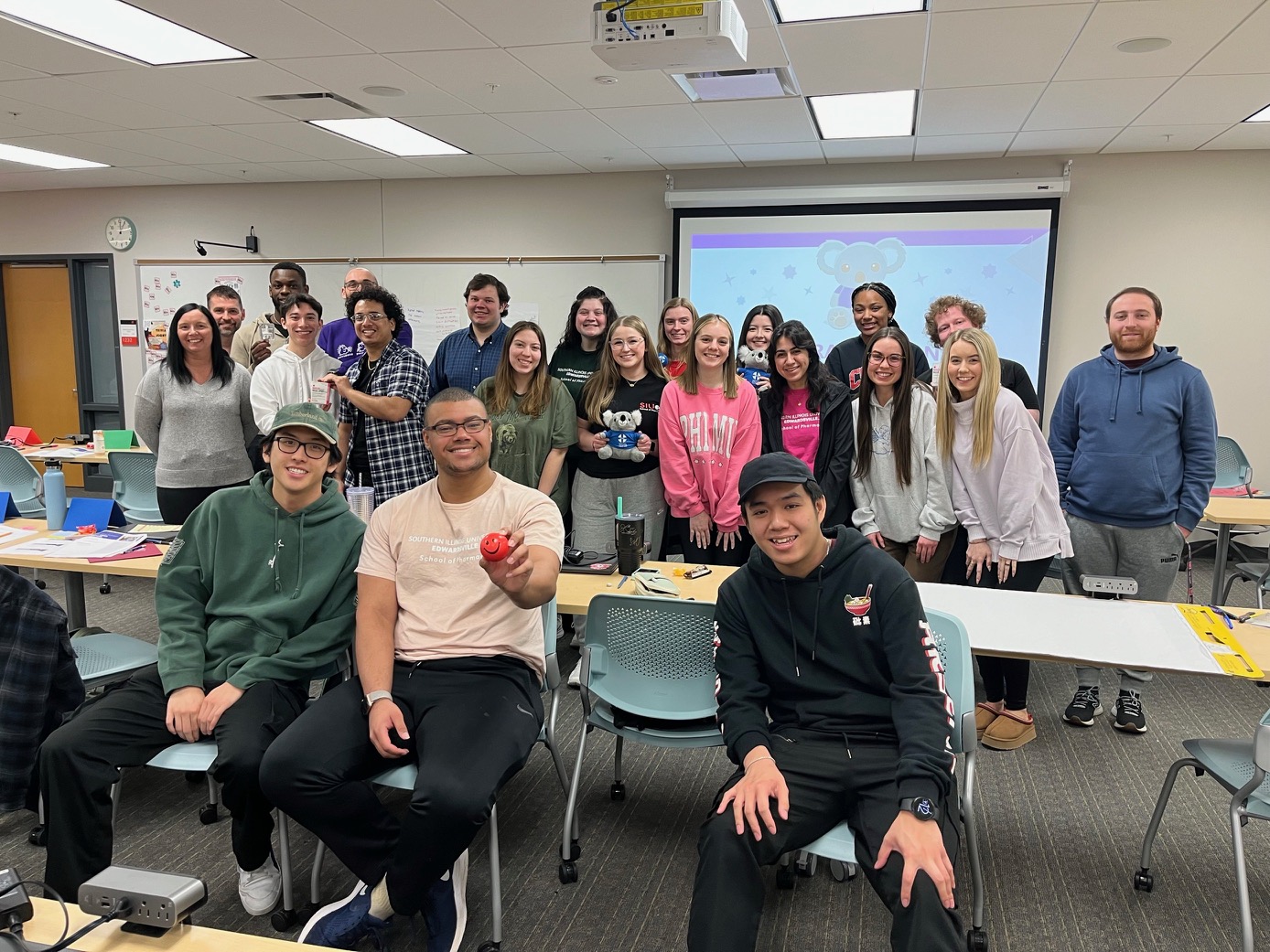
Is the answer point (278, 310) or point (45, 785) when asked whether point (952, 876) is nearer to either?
point (45, 785)

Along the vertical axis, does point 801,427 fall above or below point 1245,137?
below

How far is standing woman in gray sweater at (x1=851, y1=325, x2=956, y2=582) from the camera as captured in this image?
3053 millimetres

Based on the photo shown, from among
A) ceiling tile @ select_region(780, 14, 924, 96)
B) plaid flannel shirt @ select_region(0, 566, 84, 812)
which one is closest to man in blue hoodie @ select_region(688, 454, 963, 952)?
plaid flannel shirt @ select_region(0, 566, 84, 812)

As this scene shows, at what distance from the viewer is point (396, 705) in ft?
6.90

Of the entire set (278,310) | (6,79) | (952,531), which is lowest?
(952,531)

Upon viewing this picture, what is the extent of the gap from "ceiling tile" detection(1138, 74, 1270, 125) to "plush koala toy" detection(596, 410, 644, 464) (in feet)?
11.0

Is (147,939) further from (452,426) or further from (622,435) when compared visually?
(622,435)

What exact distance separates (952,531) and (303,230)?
6566mm

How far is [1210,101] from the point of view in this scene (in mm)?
4555

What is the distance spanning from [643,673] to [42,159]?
23.1 feet

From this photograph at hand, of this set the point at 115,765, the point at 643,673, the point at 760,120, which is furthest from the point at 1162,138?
the point at 115,765

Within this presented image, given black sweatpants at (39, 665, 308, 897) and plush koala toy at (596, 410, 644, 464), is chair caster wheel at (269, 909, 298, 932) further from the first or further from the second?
plush koala toy at (596, 410, 644, 464)

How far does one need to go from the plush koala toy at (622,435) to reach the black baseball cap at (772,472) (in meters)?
1.64

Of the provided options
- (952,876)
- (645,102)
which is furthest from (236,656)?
(645,102)
